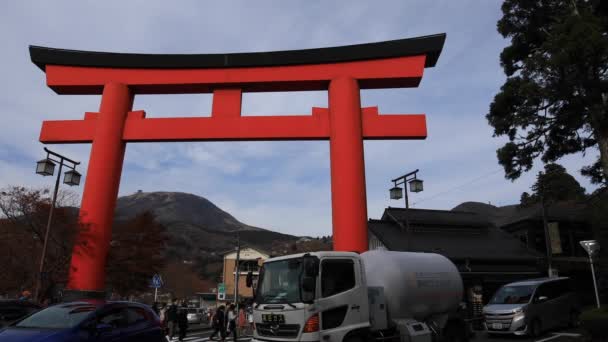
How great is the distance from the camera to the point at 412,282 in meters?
9.60

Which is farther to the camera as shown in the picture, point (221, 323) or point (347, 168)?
point (221, 323)

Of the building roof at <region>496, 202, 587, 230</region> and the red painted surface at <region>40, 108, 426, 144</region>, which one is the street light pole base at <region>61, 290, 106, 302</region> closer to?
the red painted surface at <region>40, 108, 426, 144</region>

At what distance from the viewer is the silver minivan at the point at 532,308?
1334cm

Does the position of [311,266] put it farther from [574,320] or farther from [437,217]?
[437,217]

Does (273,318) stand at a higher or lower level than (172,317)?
higher

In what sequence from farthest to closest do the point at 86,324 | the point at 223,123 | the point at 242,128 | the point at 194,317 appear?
the point at 194,317 → the point at 223,123 → the point at 242,128 → the point at 86,324

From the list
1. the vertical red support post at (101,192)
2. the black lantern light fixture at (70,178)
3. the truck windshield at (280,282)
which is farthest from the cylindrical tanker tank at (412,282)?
the black lantern light fixture at (70,178)

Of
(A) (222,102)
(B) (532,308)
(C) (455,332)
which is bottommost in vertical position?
(C) (455,332)

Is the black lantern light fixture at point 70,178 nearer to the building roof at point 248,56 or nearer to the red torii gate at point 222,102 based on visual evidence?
the red torii gate at point 222,102

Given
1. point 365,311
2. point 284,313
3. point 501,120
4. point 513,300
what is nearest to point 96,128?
point 284,313

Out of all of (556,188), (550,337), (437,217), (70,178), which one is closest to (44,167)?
(70,178)

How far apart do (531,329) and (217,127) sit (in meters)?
12.9

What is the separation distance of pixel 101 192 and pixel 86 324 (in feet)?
26.2

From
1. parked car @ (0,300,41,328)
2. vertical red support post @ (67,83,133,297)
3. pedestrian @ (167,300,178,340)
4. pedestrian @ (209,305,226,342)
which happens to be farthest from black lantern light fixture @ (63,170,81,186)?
pedestrian @ (209,305,226,342)
